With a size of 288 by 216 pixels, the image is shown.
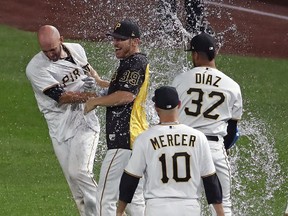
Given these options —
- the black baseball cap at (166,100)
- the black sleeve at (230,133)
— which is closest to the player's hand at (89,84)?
the black sleeve at (230,133)

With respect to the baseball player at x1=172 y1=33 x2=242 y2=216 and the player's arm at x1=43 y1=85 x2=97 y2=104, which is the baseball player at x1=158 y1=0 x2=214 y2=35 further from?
the baseball player at x1=172 y1=33 x2=242 y2=216

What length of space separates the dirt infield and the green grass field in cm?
72

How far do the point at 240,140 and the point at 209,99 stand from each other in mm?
5884

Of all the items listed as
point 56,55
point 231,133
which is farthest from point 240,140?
point 231,133

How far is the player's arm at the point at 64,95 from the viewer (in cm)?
1134

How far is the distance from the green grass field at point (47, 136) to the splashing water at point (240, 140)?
0.03m

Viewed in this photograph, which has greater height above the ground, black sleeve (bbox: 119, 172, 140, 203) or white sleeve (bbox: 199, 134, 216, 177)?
white sleeve (bbox: 199, 134, 216, 177)

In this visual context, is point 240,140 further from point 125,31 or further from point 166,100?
point 166,100

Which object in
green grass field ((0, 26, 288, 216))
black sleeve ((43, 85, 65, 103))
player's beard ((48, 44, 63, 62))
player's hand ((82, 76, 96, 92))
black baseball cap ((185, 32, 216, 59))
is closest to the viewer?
black baseball cap ((185, 32, 216, 59))

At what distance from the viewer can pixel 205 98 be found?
10.4 meters

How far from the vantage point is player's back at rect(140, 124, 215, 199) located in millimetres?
8805

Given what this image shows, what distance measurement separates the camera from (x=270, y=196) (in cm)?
1374

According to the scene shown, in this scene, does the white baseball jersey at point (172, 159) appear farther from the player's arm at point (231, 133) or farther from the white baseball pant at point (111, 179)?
the player's arm at point (231, 133)

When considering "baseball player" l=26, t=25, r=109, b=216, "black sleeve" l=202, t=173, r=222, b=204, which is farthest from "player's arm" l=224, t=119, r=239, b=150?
"black sleeve" l=202, t=173, r=222, b=204
